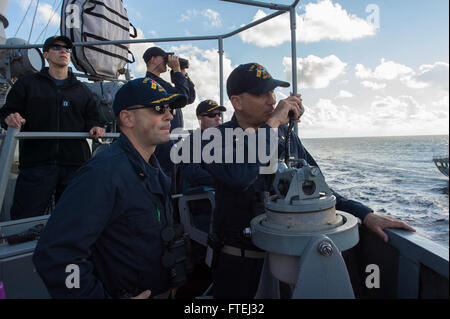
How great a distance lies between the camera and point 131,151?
4.42 feet

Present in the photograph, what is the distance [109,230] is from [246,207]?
708 millimetres

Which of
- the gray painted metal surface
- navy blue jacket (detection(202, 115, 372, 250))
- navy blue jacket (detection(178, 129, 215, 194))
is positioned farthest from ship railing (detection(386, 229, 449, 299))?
navy blue jacket (detection(178, 129, 215, 194))

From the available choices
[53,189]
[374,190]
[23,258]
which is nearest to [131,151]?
[23,258]

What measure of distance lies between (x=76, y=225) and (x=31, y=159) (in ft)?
5.87

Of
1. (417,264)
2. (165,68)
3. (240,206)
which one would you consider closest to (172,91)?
(165,68)

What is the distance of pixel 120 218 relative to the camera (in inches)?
47.6

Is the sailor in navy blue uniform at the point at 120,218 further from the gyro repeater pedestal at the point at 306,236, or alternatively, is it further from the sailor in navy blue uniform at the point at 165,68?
the sailor in navy blue uniform at the point at 165,68

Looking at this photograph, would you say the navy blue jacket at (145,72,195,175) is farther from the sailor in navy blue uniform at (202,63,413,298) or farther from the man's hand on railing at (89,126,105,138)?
the sailor in navy blue uniform at (202,63,413,298)

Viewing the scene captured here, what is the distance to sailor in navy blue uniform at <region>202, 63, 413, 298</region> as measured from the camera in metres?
1.48

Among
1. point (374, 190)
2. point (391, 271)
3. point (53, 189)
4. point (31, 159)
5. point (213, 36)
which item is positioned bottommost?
point (374, 190)

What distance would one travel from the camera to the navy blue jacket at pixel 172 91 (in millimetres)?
2916

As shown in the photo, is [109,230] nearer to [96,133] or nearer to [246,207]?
[246,207]

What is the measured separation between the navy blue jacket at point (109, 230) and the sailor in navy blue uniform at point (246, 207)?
1.20 feet
